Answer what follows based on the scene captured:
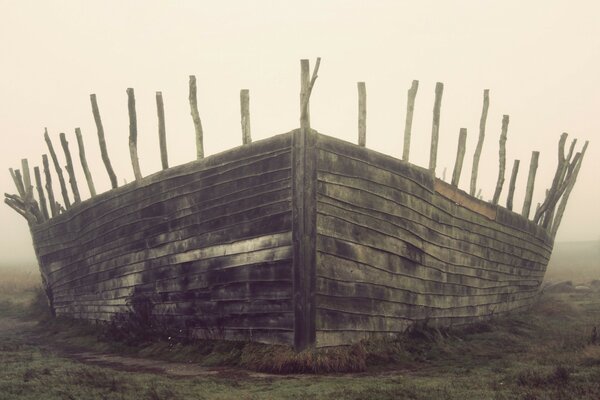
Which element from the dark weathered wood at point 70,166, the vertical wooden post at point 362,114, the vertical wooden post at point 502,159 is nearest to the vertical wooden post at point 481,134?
the vertical wooden post at point 502,159

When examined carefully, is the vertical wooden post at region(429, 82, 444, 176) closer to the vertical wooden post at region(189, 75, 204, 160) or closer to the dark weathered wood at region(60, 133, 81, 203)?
the vertical wooden post at region(189, 75, 204, 160)

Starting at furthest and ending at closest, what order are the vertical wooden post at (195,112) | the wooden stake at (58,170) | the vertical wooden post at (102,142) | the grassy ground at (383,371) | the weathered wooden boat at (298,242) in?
the wooden stake at (58,170), the vertical wooden post at (102,142), the vertical wooden post at (195,112), the weathered wooden boat at (298,242), the grassy ground at (383,371)

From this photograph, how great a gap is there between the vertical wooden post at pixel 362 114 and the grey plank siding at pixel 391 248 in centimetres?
28

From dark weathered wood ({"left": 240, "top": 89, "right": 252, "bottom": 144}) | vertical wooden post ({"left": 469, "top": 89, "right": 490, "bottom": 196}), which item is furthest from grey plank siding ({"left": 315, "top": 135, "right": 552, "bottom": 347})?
dark weathered wood ({"left": 240, "top": 89, "right": 252, "bottom": 144})

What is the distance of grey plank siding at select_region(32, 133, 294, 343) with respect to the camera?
8109 mm

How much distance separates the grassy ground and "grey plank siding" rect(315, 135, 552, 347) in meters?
0.54

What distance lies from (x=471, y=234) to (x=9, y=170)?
16.2 meters

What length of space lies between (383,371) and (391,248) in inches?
89.7

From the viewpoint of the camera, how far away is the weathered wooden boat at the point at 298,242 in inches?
313

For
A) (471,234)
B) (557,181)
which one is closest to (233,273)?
(471,234)

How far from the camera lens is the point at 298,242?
25.4 feet

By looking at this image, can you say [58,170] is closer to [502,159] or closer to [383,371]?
[383,371]

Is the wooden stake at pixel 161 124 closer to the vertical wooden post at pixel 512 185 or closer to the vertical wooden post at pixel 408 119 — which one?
the vertical wooden post at pixel 408 119

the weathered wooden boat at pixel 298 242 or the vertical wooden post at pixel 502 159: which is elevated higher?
the vertical wooden post at pixel 502 159
